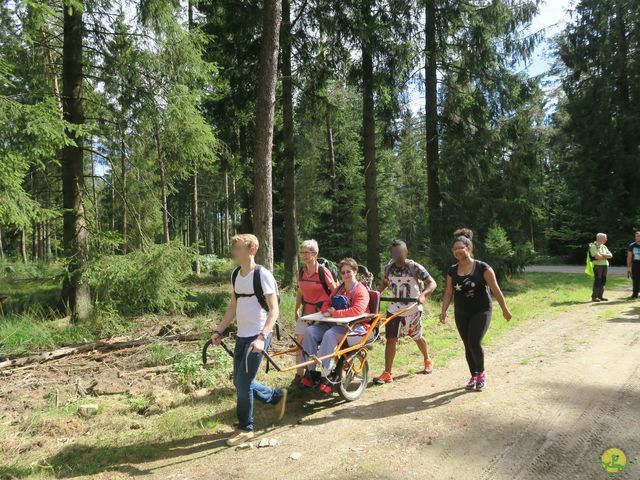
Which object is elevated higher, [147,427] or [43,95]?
[43,95]

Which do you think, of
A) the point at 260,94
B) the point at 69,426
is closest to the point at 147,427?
the point at 69,426

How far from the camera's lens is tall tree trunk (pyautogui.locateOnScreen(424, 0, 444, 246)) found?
1595 centimetres

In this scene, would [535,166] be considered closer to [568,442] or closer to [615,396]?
[615,396]

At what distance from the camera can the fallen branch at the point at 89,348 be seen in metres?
6.72

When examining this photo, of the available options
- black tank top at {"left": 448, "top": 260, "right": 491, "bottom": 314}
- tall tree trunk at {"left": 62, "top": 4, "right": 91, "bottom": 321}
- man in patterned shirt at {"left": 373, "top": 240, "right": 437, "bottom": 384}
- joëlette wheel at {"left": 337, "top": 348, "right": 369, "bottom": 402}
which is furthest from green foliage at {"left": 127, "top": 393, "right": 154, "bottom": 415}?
tall tree trunk at {"left": 62, "top": 4, "right": 91, "bottom": 321}

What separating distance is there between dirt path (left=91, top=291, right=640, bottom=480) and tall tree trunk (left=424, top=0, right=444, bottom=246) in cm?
981

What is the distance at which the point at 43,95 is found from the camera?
818cm

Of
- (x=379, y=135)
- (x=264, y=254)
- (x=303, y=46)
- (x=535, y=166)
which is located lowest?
(x=264, y=254)

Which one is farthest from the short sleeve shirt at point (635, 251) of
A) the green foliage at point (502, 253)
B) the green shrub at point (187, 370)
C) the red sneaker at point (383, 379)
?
the green shrub at point (187, 370)

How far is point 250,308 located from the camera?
14.8 ft

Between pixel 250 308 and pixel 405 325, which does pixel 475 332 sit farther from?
pixel 250 308

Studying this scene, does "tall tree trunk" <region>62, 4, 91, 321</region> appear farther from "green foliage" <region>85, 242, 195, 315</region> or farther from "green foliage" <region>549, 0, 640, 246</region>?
"green foliage" <region>549, 0, 640, 246</region>

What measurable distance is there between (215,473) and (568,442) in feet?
10.4

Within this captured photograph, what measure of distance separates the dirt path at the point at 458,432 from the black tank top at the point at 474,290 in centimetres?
106
